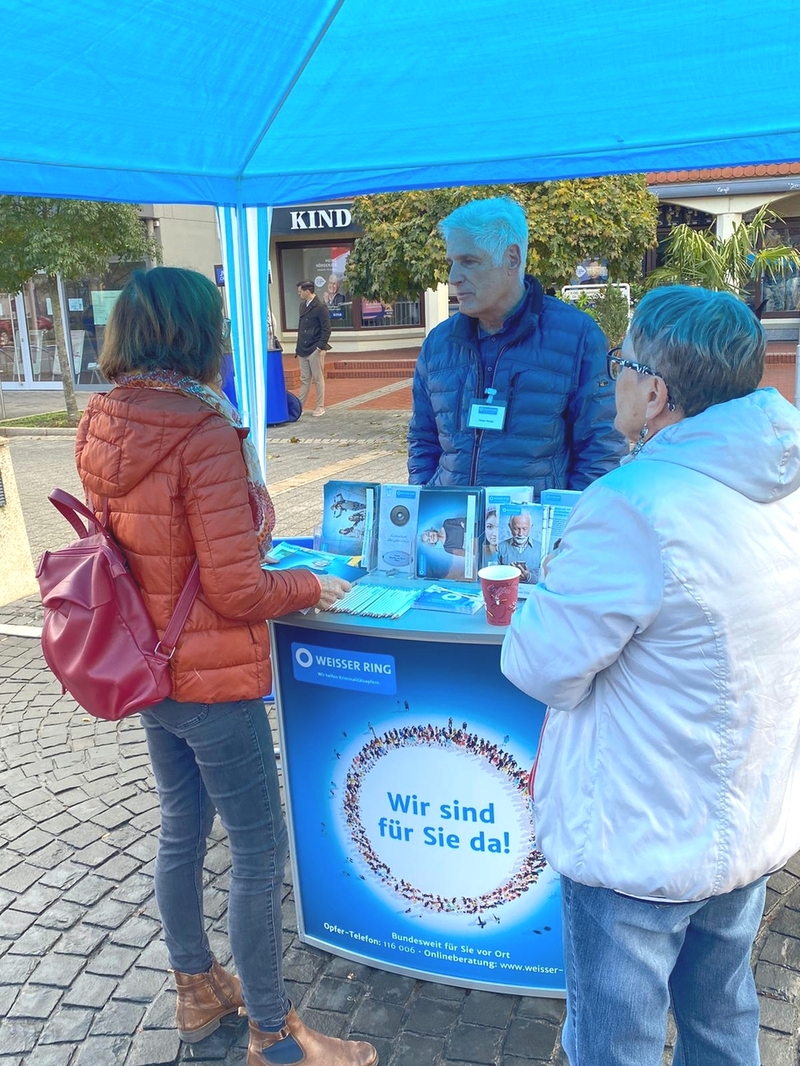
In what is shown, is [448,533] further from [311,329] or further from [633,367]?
[311,329]

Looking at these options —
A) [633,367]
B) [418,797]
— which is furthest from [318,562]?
[633,367]

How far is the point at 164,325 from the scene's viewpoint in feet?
6.27

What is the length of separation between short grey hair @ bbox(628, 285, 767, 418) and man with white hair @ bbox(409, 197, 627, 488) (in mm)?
1466

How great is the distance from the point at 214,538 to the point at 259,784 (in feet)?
2.03

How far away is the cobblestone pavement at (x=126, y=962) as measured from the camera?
2365 millimetres

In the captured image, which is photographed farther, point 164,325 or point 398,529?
point 398,529

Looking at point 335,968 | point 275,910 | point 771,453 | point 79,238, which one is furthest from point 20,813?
point 79,238

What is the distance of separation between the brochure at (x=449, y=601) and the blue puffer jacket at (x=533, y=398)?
0.81 metres

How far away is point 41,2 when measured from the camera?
2.05 meters

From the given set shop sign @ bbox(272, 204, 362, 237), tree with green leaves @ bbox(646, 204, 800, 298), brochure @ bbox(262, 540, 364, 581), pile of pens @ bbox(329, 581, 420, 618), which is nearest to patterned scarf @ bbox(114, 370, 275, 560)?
pile of pens @ bbox(329, 581, 420, 618)

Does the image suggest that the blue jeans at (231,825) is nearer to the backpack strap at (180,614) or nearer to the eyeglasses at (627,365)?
the backpack strap at (180,614)

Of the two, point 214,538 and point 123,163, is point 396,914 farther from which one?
point 123,163

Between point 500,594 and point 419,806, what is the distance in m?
0.65

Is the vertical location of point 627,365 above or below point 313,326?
below
